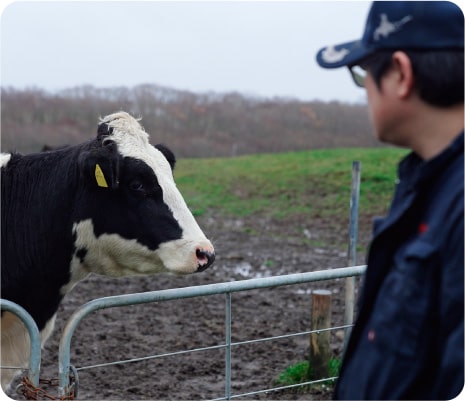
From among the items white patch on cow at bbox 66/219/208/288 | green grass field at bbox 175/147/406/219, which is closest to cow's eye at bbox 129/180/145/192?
white patch on cow at bbox 66/219/208/288

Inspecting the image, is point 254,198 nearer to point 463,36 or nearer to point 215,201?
point 215,201

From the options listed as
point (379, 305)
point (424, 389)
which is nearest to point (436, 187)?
point (379, 305)

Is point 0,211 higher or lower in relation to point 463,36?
lower

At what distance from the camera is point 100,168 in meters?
3.50

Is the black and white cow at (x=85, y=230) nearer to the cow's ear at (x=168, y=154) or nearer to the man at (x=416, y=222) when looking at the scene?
the cow's ear at (x=168, y=154)

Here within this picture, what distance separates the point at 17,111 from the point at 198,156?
9.42 meters

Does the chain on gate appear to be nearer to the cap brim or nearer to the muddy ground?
the cap brim

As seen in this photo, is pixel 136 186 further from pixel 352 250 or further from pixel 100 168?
pixel 352 250

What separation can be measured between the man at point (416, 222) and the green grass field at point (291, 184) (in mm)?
12219

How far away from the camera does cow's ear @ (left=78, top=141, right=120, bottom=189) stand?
138 inches

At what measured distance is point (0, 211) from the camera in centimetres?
367

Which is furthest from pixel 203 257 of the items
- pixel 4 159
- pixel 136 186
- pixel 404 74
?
pixel 404 74

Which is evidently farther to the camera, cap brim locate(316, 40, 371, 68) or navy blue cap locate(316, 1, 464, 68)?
cap brim locate(316, 40, 371, 68)

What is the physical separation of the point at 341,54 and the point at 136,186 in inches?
78.8
